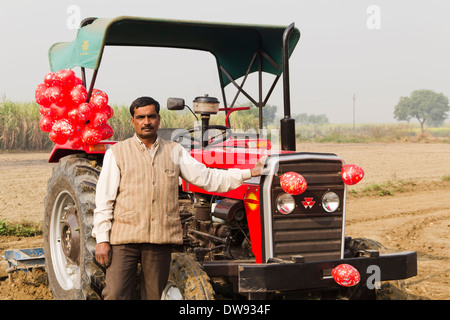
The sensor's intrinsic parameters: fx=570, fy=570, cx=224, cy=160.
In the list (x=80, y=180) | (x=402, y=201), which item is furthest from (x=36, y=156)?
(x=80, y=180)

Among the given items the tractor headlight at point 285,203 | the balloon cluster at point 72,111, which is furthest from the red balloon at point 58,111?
the tractor headlight at point 285,203

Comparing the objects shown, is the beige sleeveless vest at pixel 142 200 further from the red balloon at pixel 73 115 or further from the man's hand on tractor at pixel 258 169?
the red balloon at pixel 73 115

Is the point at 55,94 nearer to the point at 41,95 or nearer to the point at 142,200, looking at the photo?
the point at 41,95

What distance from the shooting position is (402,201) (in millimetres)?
11531

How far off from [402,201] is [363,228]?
3.00 metres

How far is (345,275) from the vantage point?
141 inches

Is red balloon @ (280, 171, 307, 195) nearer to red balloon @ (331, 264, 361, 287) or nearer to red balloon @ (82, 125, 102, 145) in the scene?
red balloon @ (331, 264, 361, 287)

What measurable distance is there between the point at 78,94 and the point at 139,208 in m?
1.63

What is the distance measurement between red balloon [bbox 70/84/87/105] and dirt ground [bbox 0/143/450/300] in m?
1.89

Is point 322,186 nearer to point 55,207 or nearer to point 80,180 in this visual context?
point 80,180

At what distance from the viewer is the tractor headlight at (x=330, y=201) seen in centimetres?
405

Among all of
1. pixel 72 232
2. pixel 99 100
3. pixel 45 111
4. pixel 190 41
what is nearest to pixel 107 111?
pixel 99 100

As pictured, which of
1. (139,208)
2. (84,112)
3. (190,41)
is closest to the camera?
(139,208)

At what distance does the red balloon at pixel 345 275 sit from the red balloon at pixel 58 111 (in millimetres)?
2503
